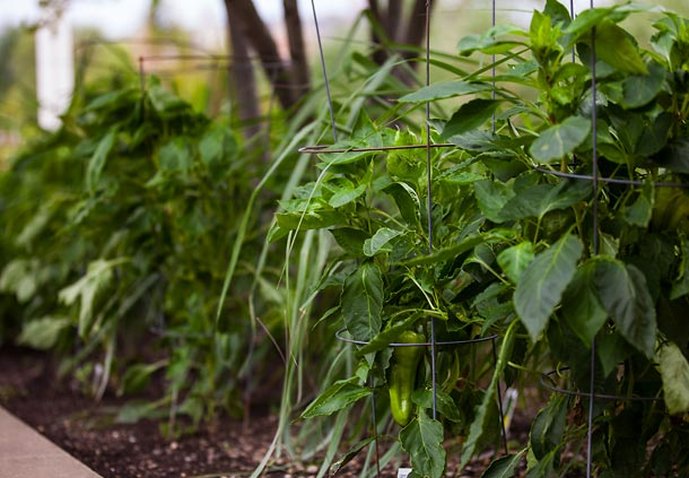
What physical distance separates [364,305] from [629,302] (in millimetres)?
400

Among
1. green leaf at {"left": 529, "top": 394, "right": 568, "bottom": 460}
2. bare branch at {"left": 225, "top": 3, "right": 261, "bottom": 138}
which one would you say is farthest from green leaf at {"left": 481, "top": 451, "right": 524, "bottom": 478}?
bare branch at {"left": 225, "top": 3, "right": 261, "bottom": 138}

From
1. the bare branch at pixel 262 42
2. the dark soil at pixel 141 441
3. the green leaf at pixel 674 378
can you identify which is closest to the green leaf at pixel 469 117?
the green leaf at pixel 674 378

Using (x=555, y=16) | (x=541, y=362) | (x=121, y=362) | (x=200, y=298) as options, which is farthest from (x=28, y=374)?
(x=555, y=16)

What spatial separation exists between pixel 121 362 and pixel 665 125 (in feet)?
6.33

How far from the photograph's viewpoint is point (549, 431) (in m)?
1.32

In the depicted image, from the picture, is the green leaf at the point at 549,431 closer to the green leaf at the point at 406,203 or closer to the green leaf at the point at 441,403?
the green leaf at the point at 441,403

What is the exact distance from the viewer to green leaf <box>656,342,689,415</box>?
45.8 inches

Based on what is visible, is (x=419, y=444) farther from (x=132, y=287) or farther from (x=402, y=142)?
(x=132, y=287)

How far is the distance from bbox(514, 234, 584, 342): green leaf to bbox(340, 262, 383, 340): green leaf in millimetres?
296

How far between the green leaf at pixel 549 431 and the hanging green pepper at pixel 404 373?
19 centimetres

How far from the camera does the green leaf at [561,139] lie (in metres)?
1.09

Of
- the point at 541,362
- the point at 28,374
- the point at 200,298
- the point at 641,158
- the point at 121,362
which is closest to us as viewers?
the point at 641,158

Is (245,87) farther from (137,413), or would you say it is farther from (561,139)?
(561,139)

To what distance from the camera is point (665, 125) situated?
3.92 ft
